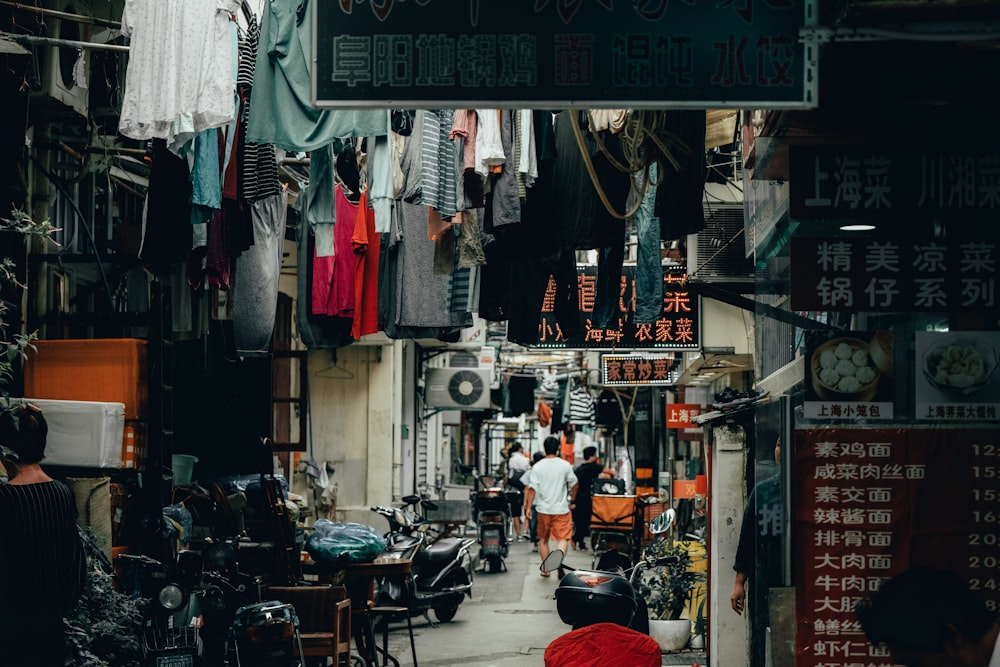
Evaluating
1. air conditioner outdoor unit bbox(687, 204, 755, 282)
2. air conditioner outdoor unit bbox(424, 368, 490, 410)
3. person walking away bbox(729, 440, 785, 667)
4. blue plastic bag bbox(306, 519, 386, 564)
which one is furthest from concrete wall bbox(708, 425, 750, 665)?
air conditioner outdoor unit bbox(424, 368, 490, 410)

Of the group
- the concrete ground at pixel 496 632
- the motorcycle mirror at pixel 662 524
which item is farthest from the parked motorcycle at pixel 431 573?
the motorcycle mirror at pixel 662 524

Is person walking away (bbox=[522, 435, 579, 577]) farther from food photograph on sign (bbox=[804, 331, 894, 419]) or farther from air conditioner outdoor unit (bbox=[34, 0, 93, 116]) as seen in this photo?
food photograph on sign (bbox=[804, 331, 894, 419])

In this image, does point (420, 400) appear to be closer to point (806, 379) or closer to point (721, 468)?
point (721, 468)

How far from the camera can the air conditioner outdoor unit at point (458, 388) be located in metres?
25.3

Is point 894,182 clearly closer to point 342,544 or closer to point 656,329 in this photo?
point 342,544

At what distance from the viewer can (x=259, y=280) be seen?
10516mm

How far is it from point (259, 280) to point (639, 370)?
10810mm

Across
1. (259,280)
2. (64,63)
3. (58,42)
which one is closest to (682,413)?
(259,280)

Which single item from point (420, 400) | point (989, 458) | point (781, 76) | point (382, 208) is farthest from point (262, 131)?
point (420, 400)

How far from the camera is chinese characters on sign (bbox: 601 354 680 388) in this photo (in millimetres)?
20156

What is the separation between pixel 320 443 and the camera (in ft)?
64.0

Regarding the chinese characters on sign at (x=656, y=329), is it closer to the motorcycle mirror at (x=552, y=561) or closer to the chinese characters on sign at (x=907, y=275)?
the motorcycle mirror at (x=552, y=561)

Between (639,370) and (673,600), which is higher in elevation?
(639,370)

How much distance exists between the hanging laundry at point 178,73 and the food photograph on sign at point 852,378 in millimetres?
3621
